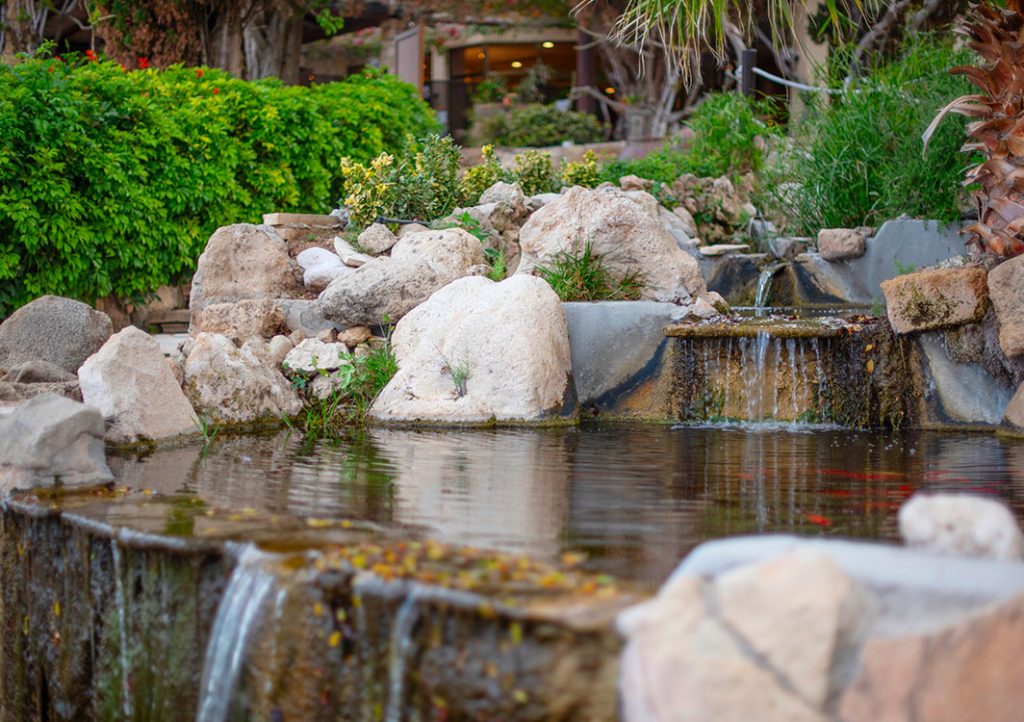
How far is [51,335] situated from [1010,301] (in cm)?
645

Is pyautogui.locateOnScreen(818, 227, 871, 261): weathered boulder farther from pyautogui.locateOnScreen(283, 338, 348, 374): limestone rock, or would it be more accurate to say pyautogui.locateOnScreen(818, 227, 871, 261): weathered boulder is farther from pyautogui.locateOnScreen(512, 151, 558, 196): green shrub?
pyautogui.locateOnScreen(283, 338, 348, 374): limestone rock

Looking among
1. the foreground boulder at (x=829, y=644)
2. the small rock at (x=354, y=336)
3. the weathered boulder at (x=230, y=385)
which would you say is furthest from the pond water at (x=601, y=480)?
the small rock at (x=354, y=336)

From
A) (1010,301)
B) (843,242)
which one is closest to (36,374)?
(1010,301)

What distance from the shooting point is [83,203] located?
10398 mm

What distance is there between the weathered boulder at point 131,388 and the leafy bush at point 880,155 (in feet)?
20.6

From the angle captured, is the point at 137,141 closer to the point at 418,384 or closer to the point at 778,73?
the point at 418,384

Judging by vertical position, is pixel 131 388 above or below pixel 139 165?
below

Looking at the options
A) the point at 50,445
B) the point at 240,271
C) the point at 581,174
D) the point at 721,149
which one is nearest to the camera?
the point at 50,445

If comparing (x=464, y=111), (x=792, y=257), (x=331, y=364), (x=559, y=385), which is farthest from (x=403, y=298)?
(x=464, y=111)

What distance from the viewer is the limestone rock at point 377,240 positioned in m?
9.79

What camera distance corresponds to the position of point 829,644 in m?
2.90

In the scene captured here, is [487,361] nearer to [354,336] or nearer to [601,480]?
[354,336]

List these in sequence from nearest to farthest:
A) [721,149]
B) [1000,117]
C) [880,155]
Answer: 1. [1000,117]
2. [880,155]
3. [721,149]

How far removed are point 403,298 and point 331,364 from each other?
0.75 meters
